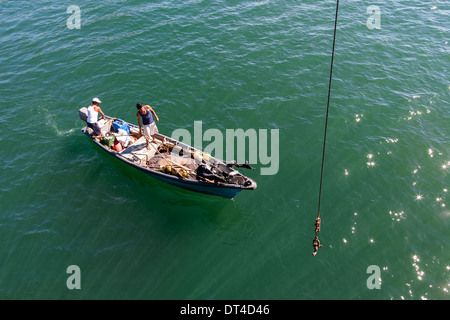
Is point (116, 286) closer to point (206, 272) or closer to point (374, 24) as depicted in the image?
point (206, 272)

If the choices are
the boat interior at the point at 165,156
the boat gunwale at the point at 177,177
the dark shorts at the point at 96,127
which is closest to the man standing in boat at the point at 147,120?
the boat interior at the point at 165,156

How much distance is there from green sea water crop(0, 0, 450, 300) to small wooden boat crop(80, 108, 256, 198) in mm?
1182

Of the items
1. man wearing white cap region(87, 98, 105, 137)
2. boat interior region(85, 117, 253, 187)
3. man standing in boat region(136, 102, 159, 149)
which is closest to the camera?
boat interior region(85, 117, 253, 187)

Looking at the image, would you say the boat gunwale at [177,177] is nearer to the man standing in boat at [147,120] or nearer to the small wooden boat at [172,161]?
the small wooden boat at [172,161]

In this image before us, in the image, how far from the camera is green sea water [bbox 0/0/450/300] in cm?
1411

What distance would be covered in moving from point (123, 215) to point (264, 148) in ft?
29.7

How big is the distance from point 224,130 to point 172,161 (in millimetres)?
4593

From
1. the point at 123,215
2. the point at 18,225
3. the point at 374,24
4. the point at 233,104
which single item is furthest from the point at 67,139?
the point at 374,24

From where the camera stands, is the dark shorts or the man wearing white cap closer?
the man wearing white cap

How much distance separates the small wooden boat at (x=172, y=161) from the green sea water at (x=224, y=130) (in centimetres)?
118

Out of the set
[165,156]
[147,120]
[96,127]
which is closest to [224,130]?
[165,156]

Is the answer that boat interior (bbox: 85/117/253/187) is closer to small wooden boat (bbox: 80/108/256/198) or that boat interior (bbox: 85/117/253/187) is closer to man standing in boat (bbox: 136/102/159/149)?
small wooden boat (bbox: 80/108/256/198)

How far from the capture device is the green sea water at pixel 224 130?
46.3 feet

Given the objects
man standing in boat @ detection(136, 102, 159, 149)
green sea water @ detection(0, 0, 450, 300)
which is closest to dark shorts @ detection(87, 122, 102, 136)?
green sea water @ detection(0, 0, 450, 300)
